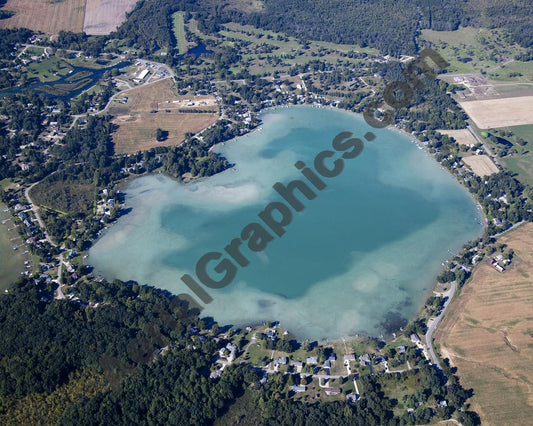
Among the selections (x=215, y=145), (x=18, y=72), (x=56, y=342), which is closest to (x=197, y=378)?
(x=56, y=342)

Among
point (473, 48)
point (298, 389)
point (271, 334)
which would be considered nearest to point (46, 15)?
point (473, 48)

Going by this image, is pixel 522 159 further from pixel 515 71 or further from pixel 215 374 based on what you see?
pixel 215 374

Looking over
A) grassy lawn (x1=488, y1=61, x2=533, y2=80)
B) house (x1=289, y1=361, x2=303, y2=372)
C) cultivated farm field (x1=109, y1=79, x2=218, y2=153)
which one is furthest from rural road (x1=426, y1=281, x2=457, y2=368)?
grassy lawn (x1=488, y1=61, x2=533, y2=80)

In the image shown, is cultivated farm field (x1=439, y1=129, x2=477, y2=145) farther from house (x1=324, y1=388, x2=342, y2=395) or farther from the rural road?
house (x1=324, y1=388, x2=342, y2=395)

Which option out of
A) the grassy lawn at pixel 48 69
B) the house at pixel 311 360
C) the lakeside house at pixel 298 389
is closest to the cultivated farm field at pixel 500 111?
the house at pixel 311 360

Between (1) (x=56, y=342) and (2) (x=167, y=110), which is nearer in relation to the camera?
(1) (x=56, y=342)

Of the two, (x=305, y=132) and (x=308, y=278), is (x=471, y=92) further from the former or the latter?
(x=308, y=278)
